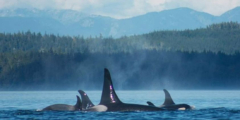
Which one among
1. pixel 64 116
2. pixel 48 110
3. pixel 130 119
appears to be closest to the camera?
pixel 130 119

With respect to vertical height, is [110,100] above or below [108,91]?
below

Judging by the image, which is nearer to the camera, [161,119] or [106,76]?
[161,119]

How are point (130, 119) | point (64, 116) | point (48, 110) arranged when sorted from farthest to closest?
point (48, 110), point (64, 116), point (130, 119)

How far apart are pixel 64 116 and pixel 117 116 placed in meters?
3.40

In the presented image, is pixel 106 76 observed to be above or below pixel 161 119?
above

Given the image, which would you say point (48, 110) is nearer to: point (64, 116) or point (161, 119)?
point (64, 116)

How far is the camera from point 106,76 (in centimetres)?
3953

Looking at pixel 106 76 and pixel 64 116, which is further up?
pixel 106 76

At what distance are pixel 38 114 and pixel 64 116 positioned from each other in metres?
2.96

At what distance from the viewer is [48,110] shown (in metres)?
42.9

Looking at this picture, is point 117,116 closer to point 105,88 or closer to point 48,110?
point 105,88

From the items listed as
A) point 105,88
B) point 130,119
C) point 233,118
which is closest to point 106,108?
point 105,88

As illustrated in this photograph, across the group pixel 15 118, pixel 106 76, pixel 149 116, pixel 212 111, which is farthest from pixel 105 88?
pixel 212 111

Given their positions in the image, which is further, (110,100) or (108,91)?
(110,100)
